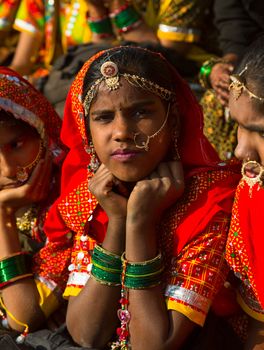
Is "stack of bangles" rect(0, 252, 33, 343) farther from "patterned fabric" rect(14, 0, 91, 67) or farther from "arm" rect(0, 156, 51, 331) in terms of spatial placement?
"patterned fabric" rect(14, 0, 91, 67)

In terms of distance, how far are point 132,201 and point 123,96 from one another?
0.38 meters

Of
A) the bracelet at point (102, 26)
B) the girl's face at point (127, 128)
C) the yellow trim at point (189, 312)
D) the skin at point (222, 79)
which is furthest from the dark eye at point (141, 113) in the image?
the bracelet at point (102, 26)

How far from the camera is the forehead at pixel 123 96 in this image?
2.38 m

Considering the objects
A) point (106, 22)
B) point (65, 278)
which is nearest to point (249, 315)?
point (65, 278)

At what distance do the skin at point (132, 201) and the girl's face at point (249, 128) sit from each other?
0.37 metres

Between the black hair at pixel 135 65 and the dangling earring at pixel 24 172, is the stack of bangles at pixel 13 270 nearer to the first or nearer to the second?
the dangling earring at pixel 24 172

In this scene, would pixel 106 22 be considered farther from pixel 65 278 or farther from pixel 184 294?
pixel 184 294

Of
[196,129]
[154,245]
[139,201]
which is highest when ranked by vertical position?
[196,129]

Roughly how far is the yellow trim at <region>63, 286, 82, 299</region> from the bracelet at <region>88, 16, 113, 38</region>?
239cm

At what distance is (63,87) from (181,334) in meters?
2.38

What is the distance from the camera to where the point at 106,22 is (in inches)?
178

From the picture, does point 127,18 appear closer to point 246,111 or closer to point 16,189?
point 16,189

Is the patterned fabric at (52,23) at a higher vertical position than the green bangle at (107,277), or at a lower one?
higher

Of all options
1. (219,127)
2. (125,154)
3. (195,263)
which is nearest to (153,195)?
(125,154)
